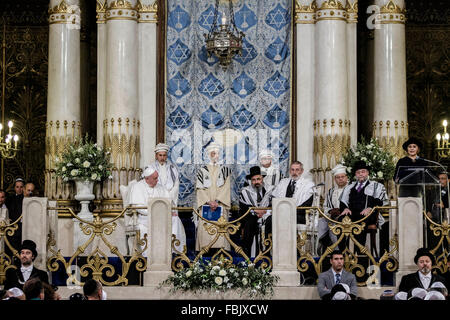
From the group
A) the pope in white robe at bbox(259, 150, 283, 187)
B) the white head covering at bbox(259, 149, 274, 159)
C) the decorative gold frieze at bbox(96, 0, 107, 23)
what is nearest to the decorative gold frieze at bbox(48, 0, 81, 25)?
the decorative gold frieze at bbox(96, 0, 107, 23)

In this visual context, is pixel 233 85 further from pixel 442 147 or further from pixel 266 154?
pixel 442 147

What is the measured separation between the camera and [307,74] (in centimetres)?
2242

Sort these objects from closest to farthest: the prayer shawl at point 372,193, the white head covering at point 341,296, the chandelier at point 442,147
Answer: the white head covering at point 341,296 → the prayer shawl at point 372,193 → the chandelier at point 442,147

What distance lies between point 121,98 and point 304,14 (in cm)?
432

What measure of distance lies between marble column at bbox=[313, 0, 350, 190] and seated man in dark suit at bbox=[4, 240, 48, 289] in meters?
7.36

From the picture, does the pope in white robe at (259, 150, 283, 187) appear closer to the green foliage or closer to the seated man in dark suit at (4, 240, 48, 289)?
the green foliage

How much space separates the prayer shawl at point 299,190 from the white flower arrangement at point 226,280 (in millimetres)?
2886

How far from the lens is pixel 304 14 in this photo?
73.7 ft

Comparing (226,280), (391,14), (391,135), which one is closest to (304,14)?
(391,14)

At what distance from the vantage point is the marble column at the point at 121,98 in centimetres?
2148

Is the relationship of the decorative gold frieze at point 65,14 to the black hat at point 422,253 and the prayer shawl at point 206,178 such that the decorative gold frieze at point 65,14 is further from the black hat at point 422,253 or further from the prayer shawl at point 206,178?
the black hat at point 422,253

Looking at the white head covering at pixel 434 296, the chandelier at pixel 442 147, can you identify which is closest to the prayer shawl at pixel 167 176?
the chandelier at pixel 442 147

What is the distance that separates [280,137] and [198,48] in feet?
8.60
